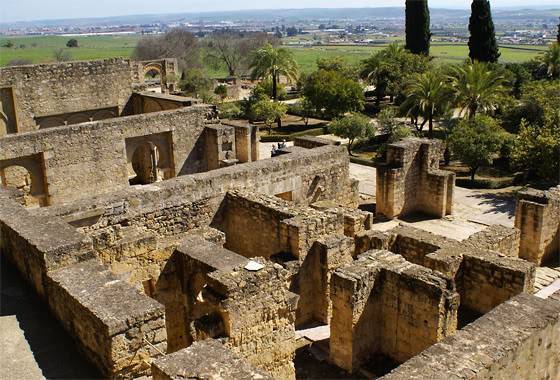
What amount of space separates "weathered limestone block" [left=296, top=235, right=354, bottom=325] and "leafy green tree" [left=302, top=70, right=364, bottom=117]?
2468cm

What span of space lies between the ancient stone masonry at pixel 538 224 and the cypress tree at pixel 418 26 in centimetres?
3541

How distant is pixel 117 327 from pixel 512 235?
33.2 feet

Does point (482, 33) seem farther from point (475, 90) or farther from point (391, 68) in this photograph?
point (475, 90)

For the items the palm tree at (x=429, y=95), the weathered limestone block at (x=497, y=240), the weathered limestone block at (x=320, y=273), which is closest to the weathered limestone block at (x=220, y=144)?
the weathered limestone block at (x=320, y=273)

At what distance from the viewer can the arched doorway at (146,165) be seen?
67.7ft

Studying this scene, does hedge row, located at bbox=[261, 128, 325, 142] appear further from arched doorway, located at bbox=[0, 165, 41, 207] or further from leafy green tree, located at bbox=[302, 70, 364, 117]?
arched doorway, located at bbox=[0, 165, 41, 207]

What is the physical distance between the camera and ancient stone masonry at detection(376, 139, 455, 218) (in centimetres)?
1953

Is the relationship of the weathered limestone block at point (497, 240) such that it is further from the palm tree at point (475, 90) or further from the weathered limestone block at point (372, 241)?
the palm tree at point (475, 90)

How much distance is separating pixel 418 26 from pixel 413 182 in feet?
107

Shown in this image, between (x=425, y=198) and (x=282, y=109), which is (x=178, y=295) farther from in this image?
(x=282, y=109)

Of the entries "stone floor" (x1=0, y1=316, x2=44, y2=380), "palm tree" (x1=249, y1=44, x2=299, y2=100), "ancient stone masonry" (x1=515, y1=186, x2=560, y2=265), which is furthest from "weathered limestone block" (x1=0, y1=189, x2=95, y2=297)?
"palm tree" (x1=249, y1=44, x2=299, y2=100)

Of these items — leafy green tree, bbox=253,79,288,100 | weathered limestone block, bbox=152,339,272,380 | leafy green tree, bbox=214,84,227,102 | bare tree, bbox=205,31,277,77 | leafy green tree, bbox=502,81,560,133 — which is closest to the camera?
weathered limestone block, bbox=152,339,272,380

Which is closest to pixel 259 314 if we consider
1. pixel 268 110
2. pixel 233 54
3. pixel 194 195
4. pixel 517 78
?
pixel 194 195

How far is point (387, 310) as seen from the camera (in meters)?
10.4
